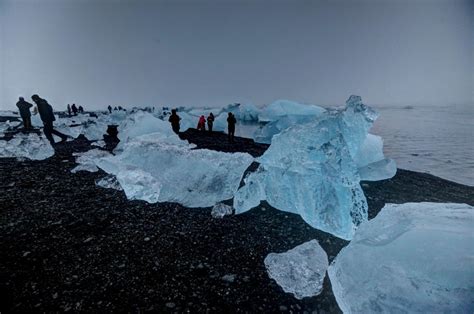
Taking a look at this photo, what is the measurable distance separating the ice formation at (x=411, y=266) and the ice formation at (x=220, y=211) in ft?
6.98

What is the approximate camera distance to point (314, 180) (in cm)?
362

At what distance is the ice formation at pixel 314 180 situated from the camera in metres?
3.39

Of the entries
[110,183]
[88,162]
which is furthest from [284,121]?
[110,183]

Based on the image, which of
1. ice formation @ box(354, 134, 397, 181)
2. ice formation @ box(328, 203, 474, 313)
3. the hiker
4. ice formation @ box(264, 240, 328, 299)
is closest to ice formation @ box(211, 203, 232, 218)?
ice formation @ box(264, 240, 328, 299)

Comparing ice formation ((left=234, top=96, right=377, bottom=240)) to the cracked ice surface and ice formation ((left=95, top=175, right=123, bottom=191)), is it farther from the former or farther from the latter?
ice formation ((left=95, top=175, right=123, bottom=191))

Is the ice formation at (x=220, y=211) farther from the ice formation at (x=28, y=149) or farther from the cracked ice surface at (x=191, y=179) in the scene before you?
the ice formation at (x=28, y=149)

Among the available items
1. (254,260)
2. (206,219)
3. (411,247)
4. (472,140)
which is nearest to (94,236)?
(206,219)

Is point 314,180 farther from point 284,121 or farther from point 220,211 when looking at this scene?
point 284,121

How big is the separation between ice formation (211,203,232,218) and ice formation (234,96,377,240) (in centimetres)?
16

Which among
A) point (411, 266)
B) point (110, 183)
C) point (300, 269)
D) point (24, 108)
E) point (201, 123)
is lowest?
point (300, 269)

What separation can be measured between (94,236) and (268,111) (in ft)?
92.5

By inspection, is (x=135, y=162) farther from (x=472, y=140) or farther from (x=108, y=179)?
(x=472, y=140)

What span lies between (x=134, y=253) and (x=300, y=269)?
6.32ft

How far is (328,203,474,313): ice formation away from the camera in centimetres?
160
